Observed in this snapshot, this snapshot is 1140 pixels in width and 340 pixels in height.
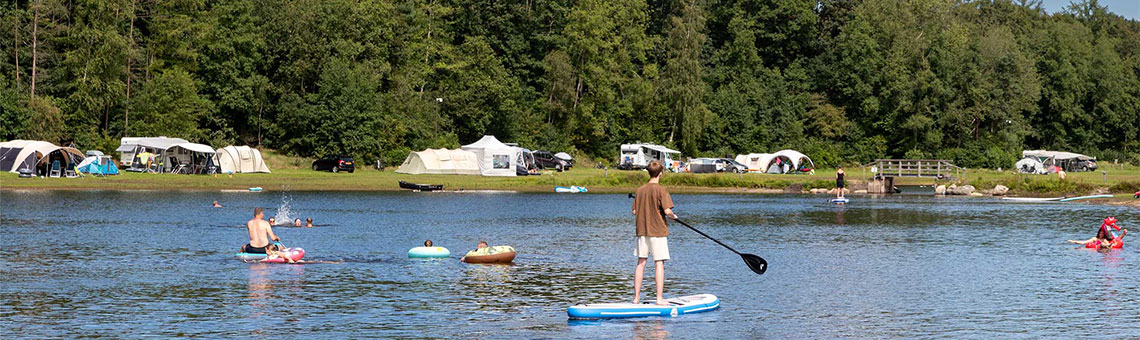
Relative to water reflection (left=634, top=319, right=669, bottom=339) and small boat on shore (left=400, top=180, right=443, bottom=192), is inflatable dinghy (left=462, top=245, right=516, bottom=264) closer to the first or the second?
water reflection (left=634, top=319, right=669, bottom=339)

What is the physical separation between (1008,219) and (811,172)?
57.4 metres

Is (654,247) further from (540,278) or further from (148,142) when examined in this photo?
(148,142)

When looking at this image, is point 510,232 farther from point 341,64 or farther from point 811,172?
point 811,172

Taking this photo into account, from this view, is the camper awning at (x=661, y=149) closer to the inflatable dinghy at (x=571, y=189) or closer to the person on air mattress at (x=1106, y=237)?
the inflatable dinghy at (x=571, y=189)

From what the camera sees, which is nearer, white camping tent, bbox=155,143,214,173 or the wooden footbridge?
the wooden footbridge

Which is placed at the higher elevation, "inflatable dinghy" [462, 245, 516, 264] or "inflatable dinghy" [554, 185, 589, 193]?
"inflatable dinghy" [554, 185, 589, 193]

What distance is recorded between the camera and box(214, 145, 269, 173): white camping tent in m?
90.6

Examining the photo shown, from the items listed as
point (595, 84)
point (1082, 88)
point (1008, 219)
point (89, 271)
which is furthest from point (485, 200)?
point (1082, 88)

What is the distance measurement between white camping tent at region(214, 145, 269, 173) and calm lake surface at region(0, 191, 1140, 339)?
35555 millimetres

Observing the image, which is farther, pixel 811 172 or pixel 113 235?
pixel 811 172

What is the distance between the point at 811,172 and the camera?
11181 cm

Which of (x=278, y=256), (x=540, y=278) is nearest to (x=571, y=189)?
(x=278, y=256)


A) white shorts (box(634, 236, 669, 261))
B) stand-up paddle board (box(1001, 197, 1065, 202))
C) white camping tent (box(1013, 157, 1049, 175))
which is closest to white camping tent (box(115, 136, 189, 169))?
stand-up paddle board (box(1001, 197, 1065, 202))

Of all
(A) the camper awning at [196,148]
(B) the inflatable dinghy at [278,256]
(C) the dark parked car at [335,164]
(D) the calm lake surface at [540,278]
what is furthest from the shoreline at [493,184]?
(B) the inflatable dinghy at [278,256]
